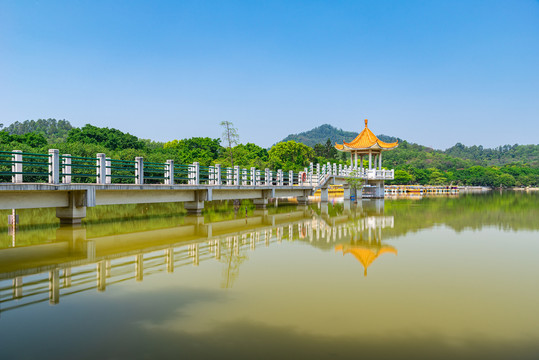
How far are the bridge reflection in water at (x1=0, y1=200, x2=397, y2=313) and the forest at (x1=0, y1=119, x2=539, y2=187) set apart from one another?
16511 mm

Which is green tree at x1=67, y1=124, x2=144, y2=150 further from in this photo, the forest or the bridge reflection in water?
the bridge reflection in water

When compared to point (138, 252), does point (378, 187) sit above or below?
above

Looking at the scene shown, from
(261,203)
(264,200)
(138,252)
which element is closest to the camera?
(138,252)

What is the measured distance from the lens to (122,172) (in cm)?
2631

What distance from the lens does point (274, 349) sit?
411cm

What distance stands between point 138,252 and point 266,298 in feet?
14.5

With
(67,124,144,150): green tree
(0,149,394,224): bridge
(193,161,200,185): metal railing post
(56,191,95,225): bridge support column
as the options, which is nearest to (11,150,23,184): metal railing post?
(0,149,394,224): bridge

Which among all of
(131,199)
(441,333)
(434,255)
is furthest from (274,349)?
(131,199)

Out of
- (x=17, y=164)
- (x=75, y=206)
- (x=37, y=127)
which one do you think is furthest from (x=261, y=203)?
(x=37, y=127)

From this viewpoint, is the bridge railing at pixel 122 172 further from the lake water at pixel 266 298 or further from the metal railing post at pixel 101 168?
the lake water at pixel 266 298

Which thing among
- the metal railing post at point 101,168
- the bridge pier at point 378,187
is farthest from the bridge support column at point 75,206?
the bridge pier at point 378,187

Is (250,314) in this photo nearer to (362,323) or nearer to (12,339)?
(362,323)

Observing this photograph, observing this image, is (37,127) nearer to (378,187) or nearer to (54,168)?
(378,187)

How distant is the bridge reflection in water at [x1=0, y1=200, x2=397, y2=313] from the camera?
21.3 feet
